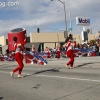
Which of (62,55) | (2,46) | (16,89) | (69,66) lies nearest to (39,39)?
(2,46)

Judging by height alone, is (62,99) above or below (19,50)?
below

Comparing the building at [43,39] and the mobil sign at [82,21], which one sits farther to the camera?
the building at [43,39]

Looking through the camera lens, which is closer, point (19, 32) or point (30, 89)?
point (30, 89)

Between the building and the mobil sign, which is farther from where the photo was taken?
the building

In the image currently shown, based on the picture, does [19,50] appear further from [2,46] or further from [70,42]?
[2,46]

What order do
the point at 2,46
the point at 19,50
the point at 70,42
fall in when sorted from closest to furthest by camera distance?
the point at 19,50 < the point at 70,42 < the point at 2,46

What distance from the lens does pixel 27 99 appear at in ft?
20.7

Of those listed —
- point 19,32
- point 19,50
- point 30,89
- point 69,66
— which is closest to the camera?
point 30,89

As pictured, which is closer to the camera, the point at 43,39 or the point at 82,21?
the point at 82,21

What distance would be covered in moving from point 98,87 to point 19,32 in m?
21.4

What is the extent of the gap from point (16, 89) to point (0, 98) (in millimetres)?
1248

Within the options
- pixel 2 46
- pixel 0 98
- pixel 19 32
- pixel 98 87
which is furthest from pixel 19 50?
pixel 2 46

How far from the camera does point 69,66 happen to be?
540 inches

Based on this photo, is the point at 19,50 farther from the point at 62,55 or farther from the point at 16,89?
the point at 62,55
